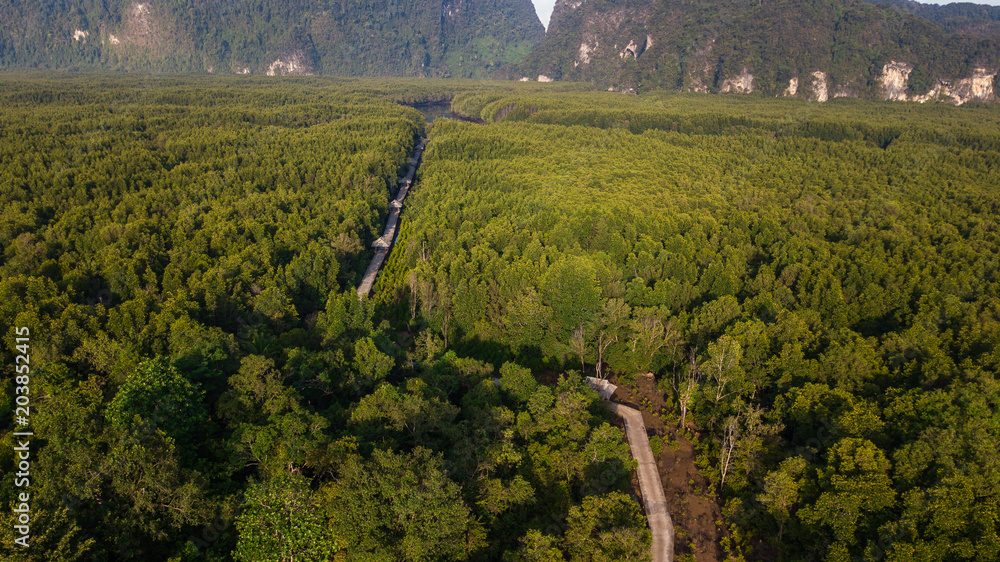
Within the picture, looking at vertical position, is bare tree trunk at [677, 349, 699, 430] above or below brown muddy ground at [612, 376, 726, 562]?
above

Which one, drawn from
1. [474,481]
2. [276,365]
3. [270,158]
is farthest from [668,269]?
[270,158]

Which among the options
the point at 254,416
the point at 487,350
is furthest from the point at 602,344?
the point at 254,416

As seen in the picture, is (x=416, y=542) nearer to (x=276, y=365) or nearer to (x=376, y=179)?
(x=276, y=365)

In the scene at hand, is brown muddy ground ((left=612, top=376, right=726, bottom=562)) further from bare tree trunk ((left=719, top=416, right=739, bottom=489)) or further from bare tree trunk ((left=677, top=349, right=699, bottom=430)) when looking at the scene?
bare tree trunk ((left=677, top=349, right=699, bottom=430))

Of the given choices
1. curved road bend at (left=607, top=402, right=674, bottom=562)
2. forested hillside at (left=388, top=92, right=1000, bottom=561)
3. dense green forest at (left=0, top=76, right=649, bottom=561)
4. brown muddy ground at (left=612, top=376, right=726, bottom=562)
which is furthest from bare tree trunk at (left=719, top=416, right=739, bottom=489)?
dense green forest at (left=0, top=76, right=649, bottom=561)

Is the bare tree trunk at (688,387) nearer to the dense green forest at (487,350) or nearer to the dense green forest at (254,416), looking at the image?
the dense green forest at (487,350)

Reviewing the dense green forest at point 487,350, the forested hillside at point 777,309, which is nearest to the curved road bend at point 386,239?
the dense green forest at point 487,350
